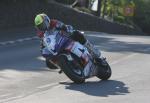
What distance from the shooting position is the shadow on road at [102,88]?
40.3 ft

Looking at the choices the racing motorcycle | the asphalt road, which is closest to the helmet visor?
the racing motorcycle

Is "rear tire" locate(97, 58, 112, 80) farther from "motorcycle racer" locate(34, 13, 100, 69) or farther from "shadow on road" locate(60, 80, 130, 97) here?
"motorcycle racer" locate(34, 13, 100, 69)

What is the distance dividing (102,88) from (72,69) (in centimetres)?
79

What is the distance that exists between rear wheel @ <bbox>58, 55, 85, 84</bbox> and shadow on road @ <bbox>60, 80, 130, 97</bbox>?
147mm

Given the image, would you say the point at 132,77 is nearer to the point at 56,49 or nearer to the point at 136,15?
the point at 56,49

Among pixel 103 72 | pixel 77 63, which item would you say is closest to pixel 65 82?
pixel 77 63

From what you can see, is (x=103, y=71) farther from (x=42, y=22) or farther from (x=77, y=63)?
(x=42, y=22)

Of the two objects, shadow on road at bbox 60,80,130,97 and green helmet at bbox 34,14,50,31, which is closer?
shadow on road at bbox 60,80,130,97

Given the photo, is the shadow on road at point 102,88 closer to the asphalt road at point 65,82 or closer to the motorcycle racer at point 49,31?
the asphalt road at point 65,82

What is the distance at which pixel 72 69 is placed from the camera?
43.8ft

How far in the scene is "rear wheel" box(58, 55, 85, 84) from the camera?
1323cm

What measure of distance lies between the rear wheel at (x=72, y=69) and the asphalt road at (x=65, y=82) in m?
0.15

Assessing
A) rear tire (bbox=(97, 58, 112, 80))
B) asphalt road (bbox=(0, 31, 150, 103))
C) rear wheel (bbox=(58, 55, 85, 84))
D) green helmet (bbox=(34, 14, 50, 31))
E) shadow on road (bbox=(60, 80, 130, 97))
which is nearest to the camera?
asphalt road (bbox=(0, 31, 150, 103))

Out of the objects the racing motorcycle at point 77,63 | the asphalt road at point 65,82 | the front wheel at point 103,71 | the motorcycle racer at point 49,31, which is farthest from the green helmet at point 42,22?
the front wheel at point 103,71
